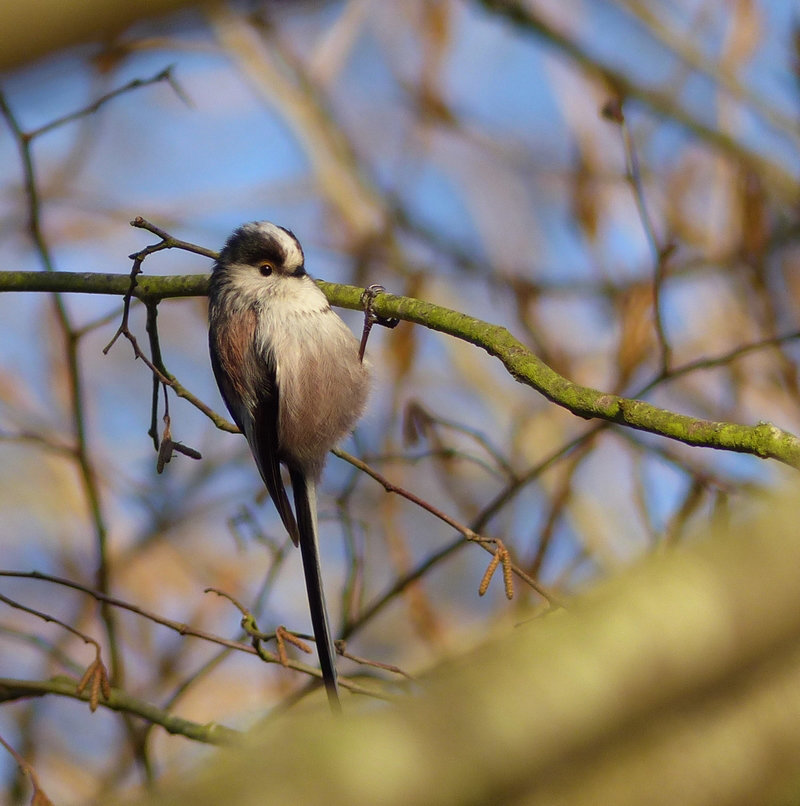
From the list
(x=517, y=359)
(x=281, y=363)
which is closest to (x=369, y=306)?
(x=517, y=359)

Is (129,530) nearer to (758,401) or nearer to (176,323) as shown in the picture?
(176,323)

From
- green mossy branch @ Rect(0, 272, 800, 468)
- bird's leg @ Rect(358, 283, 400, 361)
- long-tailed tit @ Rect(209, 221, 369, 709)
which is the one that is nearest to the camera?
green mossy branch @ Rect(0, 272, 800, 468)

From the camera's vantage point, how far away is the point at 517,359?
1.69m

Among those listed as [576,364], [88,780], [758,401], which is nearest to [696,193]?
[576,364]

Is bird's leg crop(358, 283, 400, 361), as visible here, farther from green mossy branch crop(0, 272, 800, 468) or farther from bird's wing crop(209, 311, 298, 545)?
bird's wing crop(209, 311, 298, 545)

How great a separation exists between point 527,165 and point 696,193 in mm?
1893

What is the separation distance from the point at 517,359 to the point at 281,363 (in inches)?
37.2

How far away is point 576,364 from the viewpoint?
209 inches

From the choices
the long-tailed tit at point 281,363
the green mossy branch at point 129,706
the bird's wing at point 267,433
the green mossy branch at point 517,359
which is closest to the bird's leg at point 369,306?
the green mossy branch at point 517,359

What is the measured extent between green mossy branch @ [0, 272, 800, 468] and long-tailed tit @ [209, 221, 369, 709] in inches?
9.2

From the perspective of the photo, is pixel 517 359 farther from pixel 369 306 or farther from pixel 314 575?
pixel 314 575

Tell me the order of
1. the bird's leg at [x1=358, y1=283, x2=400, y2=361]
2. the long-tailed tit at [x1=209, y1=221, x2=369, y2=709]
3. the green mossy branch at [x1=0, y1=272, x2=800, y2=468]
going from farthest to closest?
the long-tailed tit at [x1=209, y1=221, x2=369, y2=709]
the bird's leg at [x1=358, y1=283, x2=400, y2=361]
the green mossy branch at [x1=0, y1=272, x2=800, y2=468]

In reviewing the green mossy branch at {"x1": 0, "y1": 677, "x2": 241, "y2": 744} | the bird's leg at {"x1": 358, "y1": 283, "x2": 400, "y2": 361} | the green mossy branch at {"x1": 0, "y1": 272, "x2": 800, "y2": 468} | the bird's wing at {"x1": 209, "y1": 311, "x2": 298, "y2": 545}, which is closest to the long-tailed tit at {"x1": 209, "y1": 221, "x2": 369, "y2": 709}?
the bird's wing at {"x1": 209, "y1": 311, "x2": 298, "y2": 545}

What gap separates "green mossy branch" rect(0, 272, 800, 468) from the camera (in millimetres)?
1447
